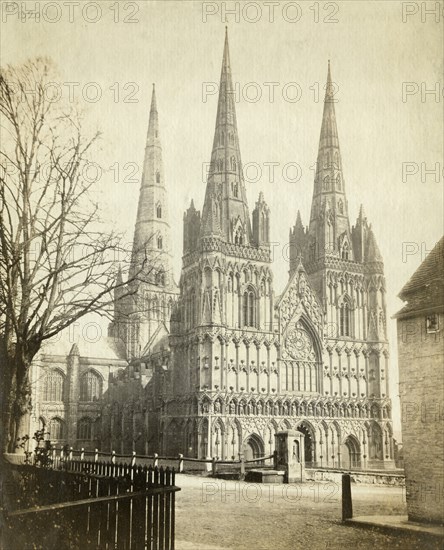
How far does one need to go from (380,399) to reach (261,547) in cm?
3377

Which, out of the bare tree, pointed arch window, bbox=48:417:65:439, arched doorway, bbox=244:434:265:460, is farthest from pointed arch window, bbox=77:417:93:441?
the bare tree

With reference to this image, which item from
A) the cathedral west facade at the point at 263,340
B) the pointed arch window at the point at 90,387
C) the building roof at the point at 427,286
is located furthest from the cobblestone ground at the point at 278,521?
the pointed arch window at the point at 90,387

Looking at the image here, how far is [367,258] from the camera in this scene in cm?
4169

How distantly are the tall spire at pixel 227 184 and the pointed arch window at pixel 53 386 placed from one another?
19161 mm

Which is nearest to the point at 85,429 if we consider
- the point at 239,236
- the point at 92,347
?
the point at 92,347

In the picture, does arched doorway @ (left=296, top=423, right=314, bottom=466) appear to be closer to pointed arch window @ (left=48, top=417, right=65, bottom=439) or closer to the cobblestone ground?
pointed arch window @ (left=48, top=417, right=65, bottom=439)

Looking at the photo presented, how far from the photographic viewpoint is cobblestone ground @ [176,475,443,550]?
27.9 feet

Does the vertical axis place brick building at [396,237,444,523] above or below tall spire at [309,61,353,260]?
below

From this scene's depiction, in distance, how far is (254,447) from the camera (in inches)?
1390

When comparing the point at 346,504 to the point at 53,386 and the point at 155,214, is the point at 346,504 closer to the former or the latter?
the point at 53,386

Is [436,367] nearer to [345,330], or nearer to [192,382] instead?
[192,382]

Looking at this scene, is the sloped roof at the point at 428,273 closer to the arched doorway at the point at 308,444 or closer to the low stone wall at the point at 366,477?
the low stone wall at the point at 366,477

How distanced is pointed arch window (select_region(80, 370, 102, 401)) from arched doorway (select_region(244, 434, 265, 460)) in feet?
58.3

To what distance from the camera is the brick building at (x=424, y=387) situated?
34.0 feet
